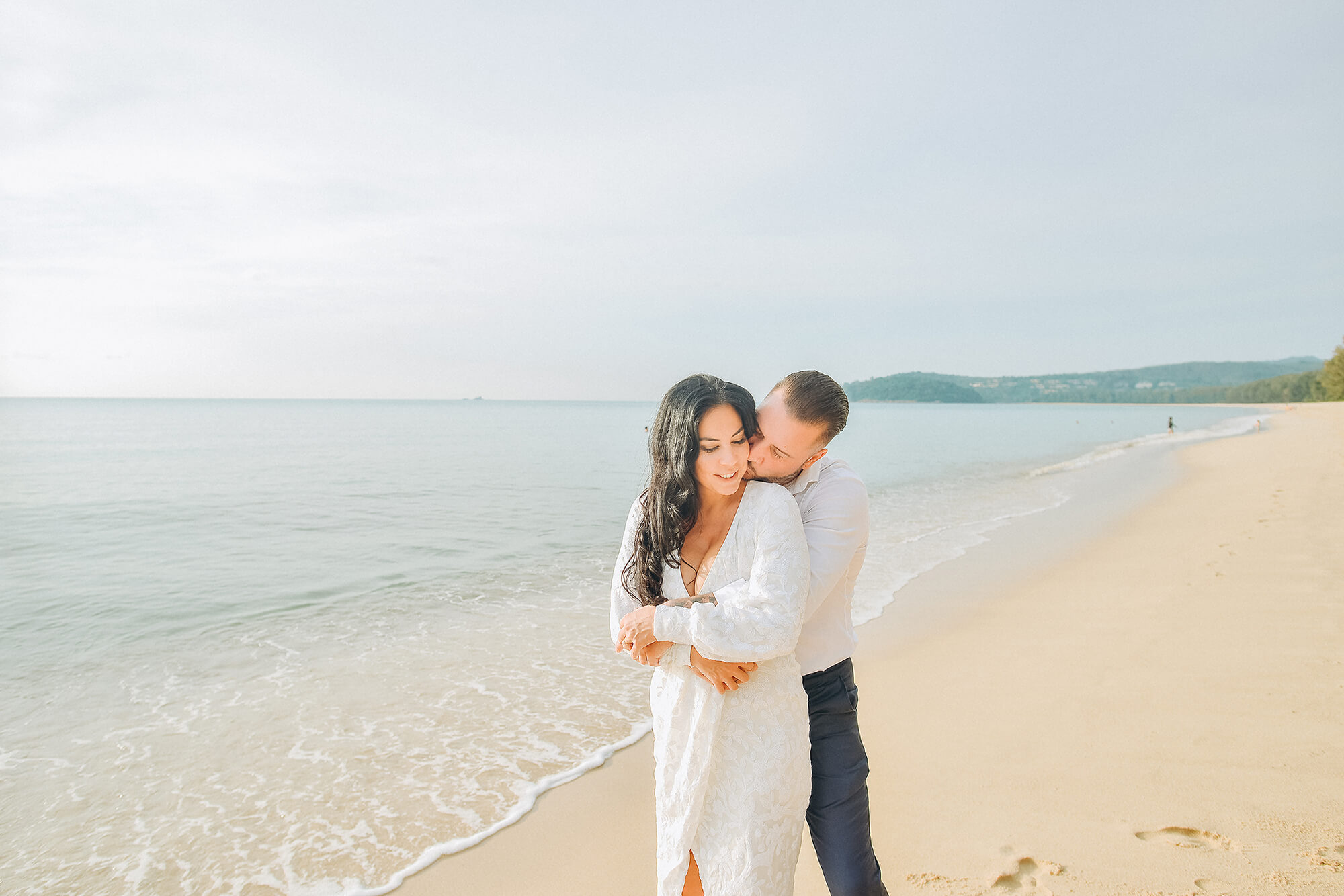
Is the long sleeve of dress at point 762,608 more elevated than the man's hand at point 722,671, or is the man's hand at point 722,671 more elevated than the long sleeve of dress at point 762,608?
the long sleeve of dress at point 762,608

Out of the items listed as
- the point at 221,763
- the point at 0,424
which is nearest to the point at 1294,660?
the point at 221,763

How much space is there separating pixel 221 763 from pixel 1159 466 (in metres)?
25.7

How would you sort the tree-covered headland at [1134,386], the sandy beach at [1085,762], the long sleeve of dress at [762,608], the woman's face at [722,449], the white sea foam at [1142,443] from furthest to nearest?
the tree-covered headland at [1134,386]
the white sea foam at [1142,443]
the sandy beach at [1085,762]
the woman's face at [722,449]
the long sleeve of dress at [762,608]

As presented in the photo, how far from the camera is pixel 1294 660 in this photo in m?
5.18

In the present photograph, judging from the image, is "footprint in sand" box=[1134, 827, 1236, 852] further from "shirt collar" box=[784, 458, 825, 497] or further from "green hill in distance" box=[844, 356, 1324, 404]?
"green hill in distance" box=[844, 356, 1324, 404]

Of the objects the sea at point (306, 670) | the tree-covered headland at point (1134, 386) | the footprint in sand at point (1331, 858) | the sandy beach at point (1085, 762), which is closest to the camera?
the footprint in sand at point (1331, 858)

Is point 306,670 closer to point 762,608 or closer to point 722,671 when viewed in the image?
point 722,671

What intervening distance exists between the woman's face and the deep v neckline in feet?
0.14

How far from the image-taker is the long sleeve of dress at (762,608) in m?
1.78

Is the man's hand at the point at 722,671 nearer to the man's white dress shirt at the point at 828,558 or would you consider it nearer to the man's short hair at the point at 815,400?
the man's white dress shirt at the point at 828,558

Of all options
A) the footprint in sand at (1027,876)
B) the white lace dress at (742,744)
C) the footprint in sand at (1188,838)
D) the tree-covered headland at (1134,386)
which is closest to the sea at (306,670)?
the white lace dress at (742,744)

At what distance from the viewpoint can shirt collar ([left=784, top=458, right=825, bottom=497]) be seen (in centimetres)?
221

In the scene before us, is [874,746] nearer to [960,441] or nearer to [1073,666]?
[1073,666]

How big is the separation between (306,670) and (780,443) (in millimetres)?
6099
